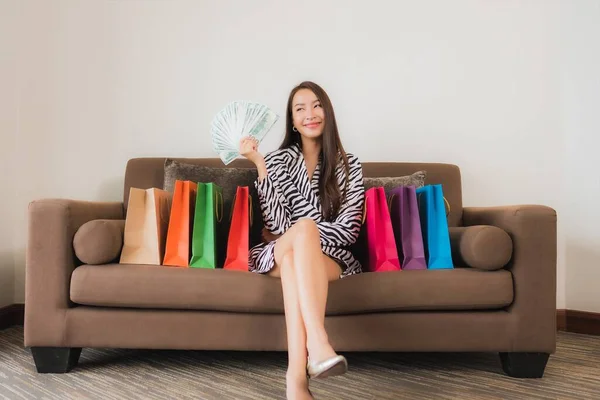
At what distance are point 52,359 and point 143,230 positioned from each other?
0.58 meters

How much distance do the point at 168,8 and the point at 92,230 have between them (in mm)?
1642

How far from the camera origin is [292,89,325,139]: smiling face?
7.38 feet

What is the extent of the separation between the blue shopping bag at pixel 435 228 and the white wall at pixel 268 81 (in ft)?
2.85

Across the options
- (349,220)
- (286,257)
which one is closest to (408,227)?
(349,220)

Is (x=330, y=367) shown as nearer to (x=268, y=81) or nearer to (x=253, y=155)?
(x=253, y=155)

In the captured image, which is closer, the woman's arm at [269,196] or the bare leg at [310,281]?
the bare leg at [310,281]

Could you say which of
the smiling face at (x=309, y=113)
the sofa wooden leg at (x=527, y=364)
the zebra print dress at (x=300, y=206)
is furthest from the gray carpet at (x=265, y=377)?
the smiling face at (x=309, y=113)

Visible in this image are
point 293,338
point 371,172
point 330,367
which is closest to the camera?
point 330,367

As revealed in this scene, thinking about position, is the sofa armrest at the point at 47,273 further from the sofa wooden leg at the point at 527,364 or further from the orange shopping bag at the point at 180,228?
the sofa wooden leg at the point at 527,364

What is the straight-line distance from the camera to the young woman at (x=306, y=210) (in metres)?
1.67

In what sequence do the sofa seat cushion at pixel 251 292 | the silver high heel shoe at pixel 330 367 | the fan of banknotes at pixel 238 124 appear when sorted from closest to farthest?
the silver high heel shoe at pixel 330 367 → the sofa seat cushion at pixel 251 292 → the fan of banknotes at pixel 238 124

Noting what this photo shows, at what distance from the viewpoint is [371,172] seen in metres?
2.68

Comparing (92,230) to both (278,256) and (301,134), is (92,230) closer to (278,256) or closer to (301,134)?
(278,256)

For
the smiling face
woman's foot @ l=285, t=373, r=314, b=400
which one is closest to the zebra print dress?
the smiling face
